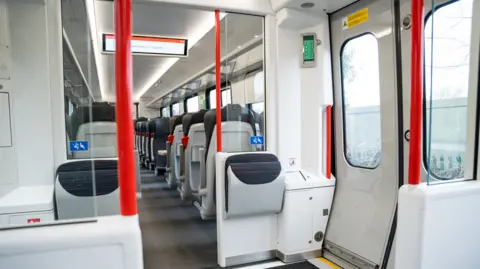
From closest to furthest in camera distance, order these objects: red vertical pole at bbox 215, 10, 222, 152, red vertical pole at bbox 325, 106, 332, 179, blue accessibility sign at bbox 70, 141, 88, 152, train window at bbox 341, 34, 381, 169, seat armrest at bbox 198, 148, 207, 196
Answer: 1. blue accessibility sign at bbox 70, 141, 88, 152
2. train window at bbox 341, 34, 381, 169
3. red vertical pole at bbox 215, 10, 222, 152
4. red vertical pole at bbox 325, 106, 332, 179
5. seat armrest at bbox 198, 148, 207, 196

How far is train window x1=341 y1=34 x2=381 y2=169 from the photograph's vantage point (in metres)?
2.86

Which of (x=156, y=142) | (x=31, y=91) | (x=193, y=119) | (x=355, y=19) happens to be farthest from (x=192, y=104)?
(x=31, y=91)

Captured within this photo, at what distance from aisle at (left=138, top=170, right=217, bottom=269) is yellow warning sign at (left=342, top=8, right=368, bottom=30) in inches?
103

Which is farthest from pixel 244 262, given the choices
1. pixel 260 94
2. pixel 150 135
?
pixel 150 135

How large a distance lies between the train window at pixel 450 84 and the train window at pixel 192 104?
8109 millimetres

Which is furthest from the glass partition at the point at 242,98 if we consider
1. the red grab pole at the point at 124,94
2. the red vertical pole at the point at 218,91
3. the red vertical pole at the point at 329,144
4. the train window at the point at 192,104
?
the train window at the point at 192,104

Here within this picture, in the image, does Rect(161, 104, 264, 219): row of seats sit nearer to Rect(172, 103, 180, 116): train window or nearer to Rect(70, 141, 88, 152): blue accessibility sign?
Rect(70, 141, 88, 152): blue accessibility sign

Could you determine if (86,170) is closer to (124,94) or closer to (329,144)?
(124,94)

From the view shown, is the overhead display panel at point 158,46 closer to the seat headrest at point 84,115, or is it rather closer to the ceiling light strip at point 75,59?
the ceiling light strip at point 75,59

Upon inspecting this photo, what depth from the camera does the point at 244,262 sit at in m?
3.14

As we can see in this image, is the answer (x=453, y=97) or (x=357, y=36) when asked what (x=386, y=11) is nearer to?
(x=357, y=36)

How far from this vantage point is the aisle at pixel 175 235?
325 cm

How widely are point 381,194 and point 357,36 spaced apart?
1437mm

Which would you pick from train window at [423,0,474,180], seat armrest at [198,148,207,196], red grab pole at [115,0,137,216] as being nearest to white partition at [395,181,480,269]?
train window at [423,0,474,180]
